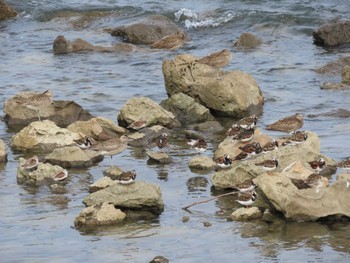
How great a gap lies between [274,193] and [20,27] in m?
20.8

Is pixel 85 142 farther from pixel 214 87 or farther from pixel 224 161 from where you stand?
pixel 214 87

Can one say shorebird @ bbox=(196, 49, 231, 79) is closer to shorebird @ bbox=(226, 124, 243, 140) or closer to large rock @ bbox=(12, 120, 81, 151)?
shorebird @ bbox=(226, 124, 243, 140)

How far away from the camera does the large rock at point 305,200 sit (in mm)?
12898

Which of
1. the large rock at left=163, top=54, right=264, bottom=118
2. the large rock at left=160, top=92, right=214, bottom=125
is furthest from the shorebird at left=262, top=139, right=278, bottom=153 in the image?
the large rock at left=163, top=54, right=264, bottom=118

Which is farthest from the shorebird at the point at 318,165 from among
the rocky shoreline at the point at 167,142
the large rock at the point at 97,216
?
the large rock at the point at 97,216

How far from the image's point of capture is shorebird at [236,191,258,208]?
44.3 feet

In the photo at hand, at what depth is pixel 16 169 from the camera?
1622cm

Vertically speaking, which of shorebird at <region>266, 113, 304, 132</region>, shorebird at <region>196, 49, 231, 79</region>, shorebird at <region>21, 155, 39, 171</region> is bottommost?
shorebird at <region>266, 113, 304, 132</region>

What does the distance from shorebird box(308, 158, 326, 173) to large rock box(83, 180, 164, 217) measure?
2.48 meters

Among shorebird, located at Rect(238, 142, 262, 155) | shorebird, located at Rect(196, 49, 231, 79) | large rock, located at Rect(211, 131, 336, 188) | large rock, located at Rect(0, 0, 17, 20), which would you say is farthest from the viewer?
large rock, located at Rect(0, 0, 17, 20)

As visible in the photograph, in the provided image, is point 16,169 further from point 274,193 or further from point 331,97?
point 331,97

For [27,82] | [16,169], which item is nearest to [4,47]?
[27,82]

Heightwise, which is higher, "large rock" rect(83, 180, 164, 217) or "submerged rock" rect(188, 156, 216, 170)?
"large rock" rect(83, 180, 164, 217)

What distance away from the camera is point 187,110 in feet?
65.3
